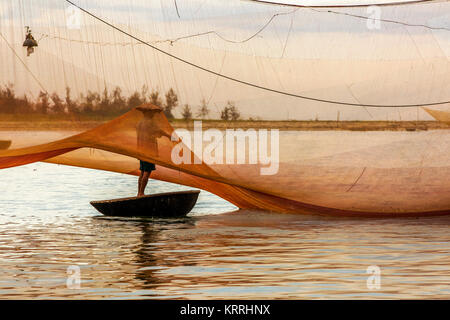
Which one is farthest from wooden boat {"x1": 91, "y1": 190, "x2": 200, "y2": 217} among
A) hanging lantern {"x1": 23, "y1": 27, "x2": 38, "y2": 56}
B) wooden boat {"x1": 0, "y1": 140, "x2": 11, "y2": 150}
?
hanging lantern {"x1": 23, "y1": 27, "x2": 38, "y2": 56}

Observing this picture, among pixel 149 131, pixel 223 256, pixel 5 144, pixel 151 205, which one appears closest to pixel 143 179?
pixel 151 205

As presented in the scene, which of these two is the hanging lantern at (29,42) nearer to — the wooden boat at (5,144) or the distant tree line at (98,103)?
the distant tree line at (98,103)

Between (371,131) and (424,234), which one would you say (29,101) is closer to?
(371,131)

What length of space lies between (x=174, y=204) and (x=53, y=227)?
2.52 m

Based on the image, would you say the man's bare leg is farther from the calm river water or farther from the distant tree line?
the distant tree line

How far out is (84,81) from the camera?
1331 centimetres

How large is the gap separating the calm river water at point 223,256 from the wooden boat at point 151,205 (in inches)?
14.4

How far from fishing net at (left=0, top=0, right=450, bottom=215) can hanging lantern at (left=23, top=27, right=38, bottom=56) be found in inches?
8.0

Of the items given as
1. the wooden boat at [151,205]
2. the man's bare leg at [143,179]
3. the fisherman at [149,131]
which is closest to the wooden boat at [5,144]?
the fisherman at [149,131]

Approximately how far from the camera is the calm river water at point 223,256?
367 inches

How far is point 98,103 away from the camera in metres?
13.5

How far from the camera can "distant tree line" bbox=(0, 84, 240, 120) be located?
1303 cm
